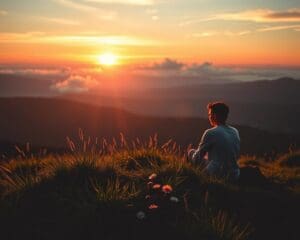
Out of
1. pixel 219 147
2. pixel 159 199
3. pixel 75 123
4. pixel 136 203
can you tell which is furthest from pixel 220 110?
pixel 75 123

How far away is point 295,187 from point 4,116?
255ft

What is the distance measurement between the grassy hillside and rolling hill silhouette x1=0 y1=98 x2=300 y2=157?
5463 cm

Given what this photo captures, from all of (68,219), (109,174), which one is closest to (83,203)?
(68,219)

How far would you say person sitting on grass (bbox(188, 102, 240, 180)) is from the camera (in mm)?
10047

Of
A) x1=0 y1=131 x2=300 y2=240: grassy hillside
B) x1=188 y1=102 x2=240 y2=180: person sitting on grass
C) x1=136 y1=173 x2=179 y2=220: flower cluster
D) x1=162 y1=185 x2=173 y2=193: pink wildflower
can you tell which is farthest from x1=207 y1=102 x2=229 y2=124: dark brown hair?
x1=162 y1=185 x2=173 y2=193: pink wildflower

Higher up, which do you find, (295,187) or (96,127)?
(295,187)

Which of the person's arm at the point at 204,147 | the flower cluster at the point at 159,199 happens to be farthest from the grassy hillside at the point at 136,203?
the person's arm at the point at 204,147

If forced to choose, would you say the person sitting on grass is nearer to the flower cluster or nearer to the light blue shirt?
the light blue shirt

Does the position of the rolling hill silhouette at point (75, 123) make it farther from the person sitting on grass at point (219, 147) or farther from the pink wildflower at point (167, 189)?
the pink wildflower at point (167, 189)

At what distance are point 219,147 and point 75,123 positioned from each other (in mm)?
75870

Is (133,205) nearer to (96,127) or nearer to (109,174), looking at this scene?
(109,174)

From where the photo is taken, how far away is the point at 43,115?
88.2m

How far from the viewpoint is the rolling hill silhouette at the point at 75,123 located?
2894 inches

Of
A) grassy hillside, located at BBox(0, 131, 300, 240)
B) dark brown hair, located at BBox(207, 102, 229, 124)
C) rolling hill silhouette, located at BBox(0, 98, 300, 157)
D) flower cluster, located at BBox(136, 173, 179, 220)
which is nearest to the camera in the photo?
grassy hillside, located at BBox(0, 131, 300, 240)
